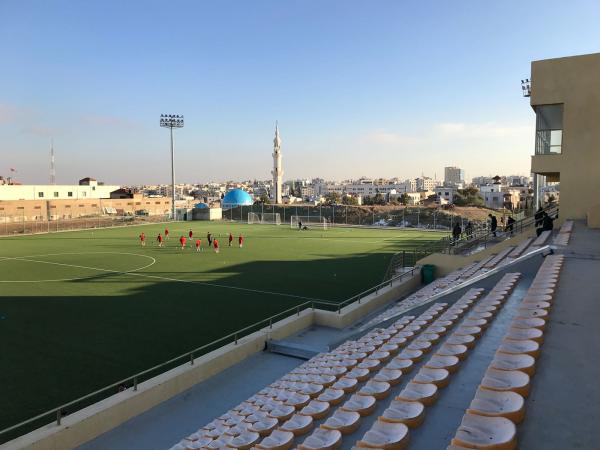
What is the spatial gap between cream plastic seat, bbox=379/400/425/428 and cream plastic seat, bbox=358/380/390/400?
858 millimetres

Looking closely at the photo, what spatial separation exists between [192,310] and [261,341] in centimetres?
509

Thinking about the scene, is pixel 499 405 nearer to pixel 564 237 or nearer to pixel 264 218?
pixel 564 237

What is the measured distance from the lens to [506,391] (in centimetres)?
456

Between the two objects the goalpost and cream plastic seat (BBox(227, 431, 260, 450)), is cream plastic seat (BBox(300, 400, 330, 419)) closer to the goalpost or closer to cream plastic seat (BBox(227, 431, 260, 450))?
cream plastic seat (BBox(227, 431, 260, 450))

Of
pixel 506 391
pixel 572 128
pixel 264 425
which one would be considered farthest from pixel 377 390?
Answer: pixel 572 128

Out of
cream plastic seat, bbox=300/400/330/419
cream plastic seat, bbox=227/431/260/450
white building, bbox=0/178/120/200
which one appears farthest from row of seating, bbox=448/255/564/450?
white building, bbox=0/178/120/200

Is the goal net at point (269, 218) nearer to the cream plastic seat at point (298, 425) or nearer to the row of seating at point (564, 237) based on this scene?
the row of seating at point (564, 237)

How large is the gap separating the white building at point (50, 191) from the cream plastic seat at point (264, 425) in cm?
8305

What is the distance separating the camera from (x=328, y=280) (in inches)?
846

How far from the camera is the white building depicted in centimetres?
7778

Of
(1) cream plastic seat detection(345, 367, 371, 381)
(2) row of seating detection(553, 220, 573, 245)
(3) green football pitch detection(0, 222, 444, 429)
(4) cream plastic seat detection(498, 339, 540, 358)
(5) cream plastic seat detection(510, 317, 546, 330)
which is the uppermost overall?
(2) row of seating detection(553, 220, 573, 245)

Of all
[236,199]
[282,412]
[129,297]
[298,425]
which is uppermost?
[236,199]

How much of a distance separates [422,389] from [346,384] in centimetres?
175

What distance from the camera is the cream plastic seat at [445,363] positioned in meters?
6.11
